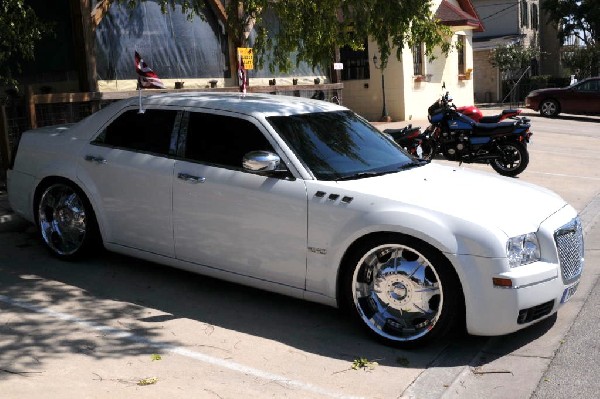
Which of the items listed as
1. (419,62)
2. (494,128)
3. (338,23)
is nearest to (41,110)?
(338,23)

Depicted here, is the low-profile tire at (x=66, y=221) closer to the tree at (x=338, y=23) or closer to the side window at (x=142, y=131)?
the side window at (x=142, y=131)

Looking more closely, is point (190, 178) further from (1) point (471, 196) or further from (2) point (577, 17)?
(2) point (577, 17)

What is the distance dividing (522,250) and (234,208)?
2.07 meters

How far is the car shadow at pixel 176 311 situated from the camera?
16.1 ft

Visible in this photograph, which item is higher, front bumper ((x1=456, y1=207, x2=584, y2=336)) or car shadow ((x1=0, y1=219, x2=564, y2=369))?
front bumper ((x1=456, y1=207, x2=584, y2=336))

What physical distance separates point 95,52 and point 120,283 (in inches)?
295

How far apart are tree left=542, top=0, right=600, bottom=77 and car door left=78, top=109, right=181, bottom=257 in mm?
38154

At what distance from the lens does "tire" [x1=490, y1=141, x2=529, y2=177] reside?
12.8m

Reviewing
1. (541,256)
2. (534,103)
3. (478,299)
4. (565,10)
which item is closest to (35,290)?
(478,299)

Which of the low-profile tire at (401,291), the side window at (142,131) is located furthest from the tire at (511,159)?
the low-profile tire at (401,291)

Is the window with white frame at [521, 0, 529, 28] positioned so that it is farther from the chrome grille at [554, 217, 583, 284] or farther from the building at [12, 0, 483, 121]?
the chrome grille at [554, 217, 583, 284]

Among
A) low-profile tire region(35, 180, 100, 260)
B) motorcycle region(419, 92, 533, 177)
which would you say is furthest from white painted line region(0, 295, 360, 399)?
motorcycle region(419, 92, 533, 177)

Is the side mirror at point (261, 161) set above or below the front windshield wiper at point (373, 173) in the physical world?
Answer: above

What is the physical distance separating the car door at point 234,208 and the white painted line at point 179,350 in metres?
0.88
